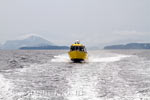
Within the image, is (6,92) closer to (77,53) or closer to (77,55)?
(77,53)

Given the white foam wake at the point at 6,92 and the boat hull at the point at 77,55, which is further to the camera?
the boat hull at the point at 77,55

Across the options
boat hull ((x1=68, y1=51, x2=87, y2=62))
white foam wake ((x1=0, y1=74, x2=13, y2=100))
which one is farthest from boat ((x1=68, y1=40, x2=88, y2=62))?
white foam wake ((x1=0, y1=74, x2=13, y2=100))

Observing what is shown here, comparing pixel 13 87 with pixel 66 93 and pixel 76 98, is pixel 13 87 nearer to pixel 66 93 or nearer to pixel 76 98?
pixel 66 93

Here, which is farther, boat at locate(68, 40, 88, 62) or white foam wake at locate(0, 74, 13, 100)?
boat at locate(68, 40, 88, 62)

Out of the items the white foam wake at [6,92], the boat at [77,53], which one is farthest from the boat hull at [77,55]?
the white foam wake at [6,92]

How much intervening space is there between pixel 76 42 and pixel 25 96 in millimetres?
32141

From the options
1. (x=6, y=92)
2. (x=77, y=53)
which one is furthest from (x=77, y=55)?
(x=6, y=92)

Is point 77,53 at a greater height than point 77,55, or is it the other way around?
point 77,53

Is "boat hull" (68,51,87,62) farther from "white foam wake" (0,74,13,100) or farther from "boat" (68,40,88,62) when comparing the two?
"white foam wake" (0,74,13,100)

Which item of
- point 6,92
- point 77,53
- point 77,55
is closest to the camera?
point 6,92

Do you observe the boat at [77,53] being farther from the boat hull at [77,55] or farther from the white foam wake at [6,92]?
the white foam wake at [6,92]

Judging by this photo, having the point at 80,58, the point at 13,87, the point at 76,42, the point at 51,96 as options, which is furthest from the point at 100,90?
the point at 76,42

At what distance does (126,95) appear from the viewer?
48.6 ft

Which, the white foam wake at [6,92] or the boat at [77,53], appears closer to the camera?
the white foam wake at [6,92]
